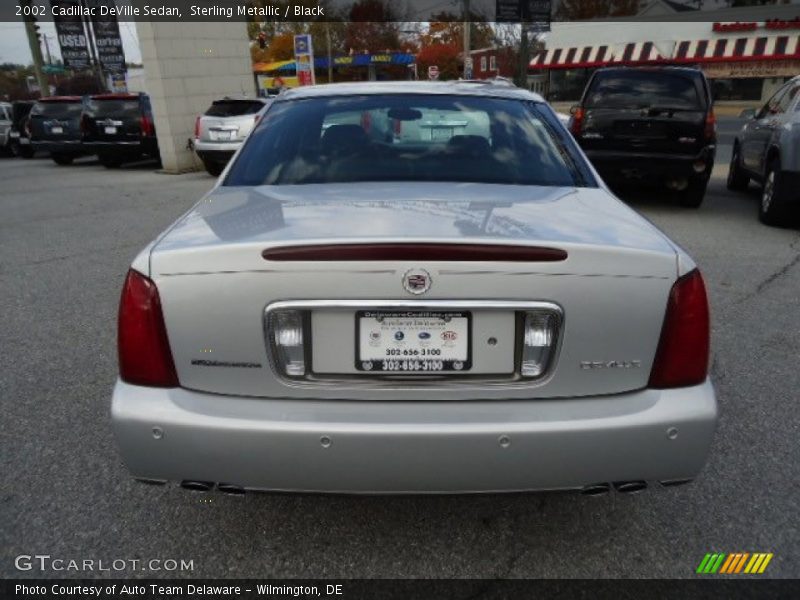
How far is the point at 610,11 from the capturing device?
1925 inches

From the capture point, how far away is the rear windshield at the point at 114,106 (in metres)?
16.2

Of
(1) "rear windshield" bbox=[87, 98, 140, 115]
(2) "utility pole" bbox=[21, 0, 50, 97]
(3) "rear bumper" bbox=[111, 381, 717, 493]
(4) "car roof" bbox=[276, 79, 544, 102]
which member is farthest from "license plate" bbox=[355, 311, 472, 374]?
(2) "utility pole" bbox=[21, 0, 50, 97]

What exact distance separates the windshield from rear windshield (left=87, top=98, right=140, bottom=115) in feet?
48.0

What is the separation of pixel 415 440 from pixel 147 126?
1647 centimetres

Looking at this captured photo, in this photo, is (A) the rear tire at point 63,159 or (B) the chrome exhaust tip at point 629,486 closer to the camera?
(B) the chrome exhaust tip at point 629,486

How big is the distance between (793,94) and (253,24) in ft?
194

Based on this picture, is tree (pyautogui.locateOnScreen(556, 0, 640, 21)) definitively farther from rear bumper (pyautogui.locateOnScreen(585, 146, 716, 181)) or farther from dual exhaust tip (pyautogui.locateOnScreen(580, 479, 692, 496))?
dual exhaust tip (pyautogui.locateOnScreen(580, 479, 692, 496))

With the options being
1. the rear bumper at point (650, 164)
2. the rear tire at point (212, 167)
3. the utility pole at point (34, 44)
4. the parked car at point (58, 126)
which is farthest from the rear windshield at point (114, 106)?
the utility pole at point (34, 44)

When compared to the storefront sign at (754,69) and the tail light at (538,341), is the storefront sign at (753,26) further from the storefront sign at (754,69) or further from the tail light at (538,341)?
the tail light at (538,341)

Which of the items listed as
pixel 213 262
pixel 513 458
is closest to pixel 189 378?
pixel 213 262

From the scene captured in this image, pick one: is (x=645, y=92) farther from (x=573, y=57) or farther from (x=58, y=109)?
(x=573, y=57)

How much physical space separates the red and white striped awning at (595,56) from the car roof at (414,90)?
33.9 m

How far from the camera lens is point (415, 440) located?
6.12 ft

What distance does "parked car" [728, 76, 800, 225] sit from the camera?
23.2 ft
